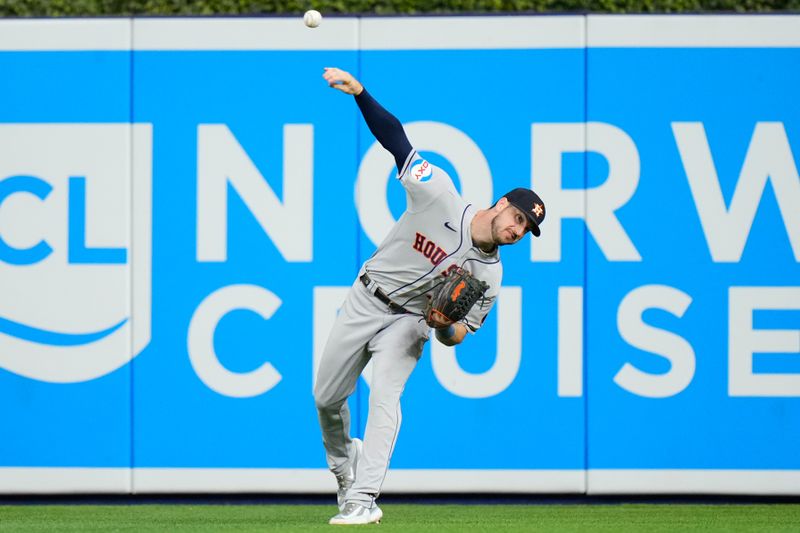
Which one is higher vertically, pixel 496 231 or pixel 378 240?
pixel 496 231

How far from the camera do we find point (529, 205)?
5273 mm

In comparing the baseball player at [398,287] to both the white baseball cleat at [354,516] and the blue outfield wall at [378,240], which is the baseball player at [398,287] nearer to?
the white baseball cleat at [354,516]

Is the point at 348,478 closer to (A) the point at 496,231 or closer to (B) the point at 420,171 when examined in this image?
(A) the point at 496,231

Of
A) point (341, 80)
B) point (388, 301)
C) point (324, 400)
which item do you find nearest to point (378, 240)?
point (388, 301)

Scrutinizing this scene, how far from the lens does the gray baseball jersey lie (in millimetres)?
5309

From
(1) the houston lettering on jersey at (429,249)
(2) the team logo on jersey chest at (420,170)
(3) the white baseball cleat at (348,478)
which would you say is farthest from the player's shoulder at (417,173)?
(3) the white baseball cleat at (348,478)

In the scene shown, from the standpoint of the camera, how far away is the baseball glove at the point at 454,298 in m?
5.18

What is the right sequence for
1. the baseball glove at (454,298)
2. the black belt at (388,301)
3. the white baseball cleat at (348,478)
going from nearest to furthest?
the baseball glove at (454,298), the black belt at (388,301), the white baseball cleat at (348,478)

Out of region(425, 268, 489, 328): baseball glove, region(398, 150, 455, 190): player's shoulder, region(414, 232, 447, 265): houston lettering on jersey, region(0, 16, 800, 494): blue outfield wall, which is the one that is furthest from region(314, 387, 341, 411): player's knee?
region(0, 16, 800, 494): blue outfield wall

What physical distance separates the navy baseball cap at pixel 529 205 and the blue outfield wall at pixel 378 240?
183cm

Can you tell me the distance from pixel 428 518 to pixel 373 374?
43.1 inches

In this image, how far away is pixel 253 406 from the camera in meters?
7.21

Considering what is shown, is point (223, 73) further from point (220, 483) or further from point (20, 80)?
point (220, 483)

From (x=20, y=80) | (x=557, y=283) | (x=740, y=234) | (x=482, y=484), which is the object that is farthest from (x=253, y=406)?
(x=740, y=234)
